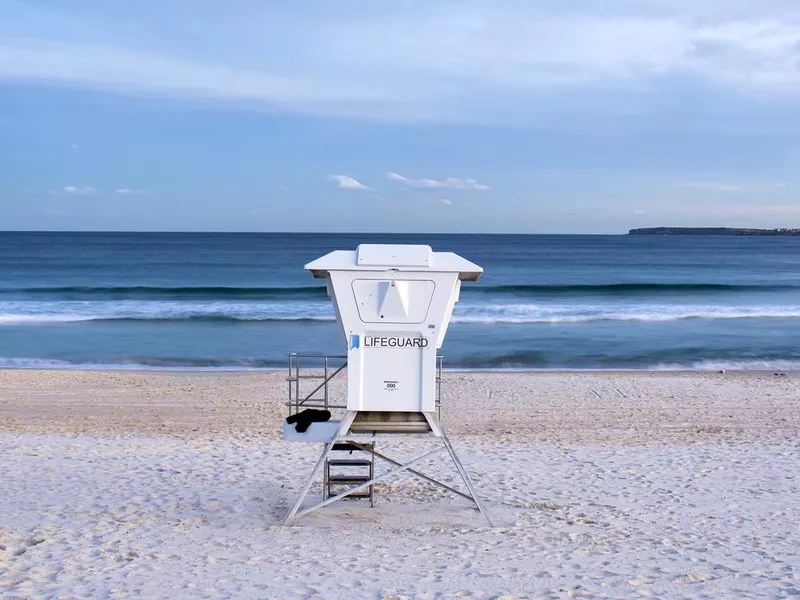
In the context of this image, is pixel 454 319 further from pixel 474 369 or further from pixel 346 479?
pixel 346 479

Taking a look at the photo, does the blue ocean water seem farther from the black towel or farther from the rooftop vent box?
the rooftop vent box

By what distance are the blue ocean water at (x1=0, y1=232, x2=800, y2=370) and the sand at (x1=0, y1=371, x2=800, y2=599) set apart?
250 inches

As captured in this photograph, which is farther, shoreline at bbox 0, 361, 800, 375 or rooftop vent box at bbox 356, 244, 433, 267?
shoreline at bbox 0, 361, 800, 375

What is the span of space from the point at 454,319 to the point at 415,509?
1934cm

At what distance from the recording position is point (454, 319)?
88.0 feet

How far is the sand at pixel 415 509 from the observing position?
5.80 metres

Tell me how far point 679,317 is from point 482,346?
33.1 feet

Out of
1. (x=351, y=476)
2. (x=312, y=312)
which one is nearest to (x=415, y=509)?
(x=351, y=476)

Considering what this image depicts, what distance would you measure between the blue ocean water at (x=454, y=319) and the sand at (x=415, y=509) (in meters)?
6.34

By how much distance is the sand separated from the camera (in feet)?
19.0

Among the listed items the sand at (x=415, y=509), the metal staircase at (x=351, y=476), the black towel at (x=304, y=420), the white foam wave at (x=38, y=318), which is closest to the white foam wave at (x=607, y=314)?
the white foam wave at (x=38, y=318)

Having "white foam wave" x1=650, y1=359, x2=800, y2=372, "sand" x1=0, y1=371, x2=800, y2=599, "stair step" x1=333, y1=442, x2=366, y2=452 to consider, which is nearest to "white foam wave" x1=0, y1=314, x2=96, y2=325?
"sand" x1=0, y1=371, x2=800, y2=599

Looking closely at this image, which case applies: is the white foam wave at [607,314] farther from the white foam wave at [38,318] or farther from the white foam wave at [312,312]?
the white foam wave at [38,318]

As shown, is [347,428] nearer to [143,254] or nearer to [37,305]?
[37,305]
